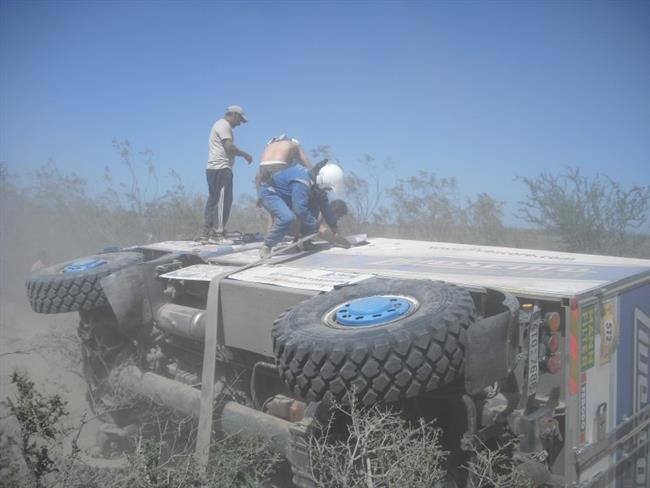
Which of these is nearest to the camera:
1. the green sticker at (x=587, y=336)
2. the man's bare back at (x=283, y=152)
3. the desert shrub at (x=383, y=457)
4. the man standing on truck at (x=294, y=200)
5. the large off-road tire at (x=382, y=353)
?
the desert shrub at (x=383, y=457)

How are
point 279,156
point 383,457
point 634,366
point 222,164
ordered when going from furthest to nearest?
point 222,164, point 279,156, point 634,366, point 383,457

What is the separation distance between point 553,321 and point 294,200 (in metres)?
3.22

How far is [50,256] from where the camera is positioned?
43.3 feet

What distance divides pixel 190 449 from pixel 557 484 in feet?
7.79

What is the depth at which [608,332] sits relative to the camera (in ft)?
10.7

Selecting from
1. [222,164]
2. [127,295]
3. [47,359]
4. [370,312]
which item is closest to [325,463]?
[370,312]

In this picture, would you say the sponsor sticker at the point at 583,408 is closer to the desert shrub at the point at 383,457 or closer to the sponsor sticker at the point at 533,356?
the sponsor sticker at the point at 533,356

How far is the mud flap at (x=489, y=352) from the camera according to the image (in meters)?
2.67

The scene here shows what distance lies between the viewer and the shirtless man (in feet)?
20.2

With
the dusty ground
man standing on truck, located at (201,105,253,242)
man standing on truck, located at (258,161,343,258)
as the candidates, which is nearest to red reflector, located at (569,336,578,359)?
man standing on truck, located at (258,161,343,258)

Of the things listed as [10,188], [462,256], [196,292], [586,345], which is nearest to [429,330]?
[586,345]

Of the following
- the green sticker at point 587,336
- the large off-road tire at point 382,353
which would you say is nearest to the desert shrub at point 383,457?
the large off-road tire at point 382,353

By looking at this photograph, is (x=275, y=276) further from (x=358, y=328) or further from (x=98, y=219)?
(x=98, y=219)

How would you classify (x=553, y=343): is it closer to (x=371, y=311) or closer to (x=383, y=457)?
(x=371, y=311)
